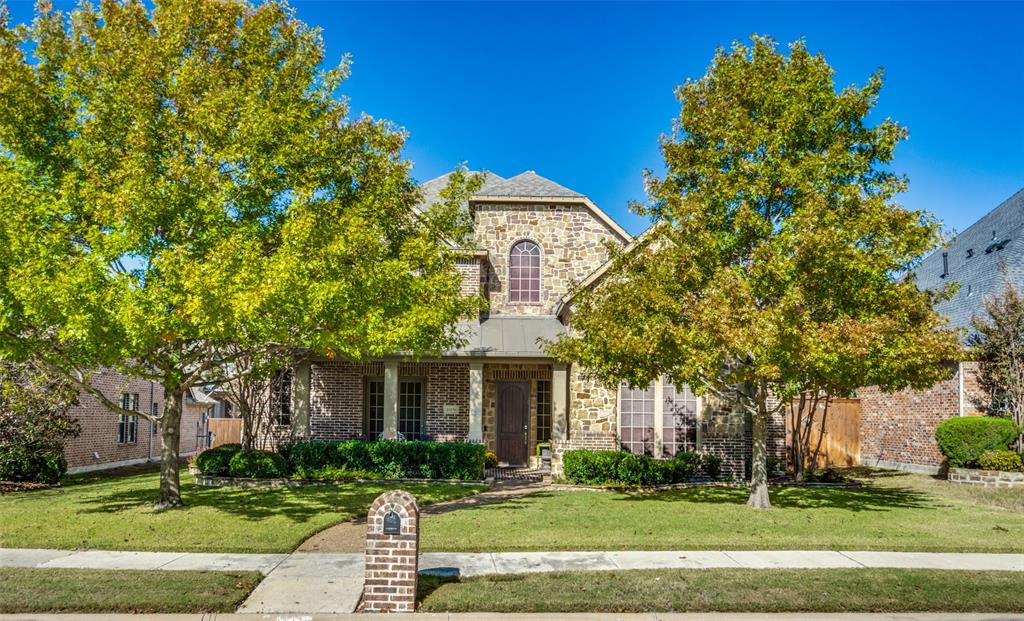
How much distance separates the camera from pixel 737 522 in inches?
495

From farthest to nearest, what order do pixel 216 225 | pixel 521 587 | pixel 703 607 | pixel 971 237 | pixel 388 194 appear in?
pixel 971 237 < pixel 388 194 < pixel 216 225 < pixel 521 587 < pixel 703 607

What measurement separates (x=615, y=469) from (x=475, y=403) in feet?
13.7

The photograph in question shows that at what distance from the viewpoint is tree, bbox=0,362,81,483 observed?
16.8 meters

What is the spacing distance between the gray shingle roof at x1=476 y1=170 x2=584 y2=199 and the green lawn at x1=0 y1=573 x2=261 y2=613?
1550cm

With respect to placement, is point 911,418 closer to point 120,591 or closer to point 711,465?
point 711,465

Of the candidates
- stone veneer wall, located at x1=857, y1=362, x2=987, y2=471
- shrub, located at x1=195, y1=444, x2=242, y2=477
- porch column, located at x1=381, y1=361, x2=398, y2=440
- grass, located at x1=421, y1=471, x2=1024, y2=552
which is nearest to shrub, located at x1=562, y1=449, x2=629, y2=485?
grass, located at x1=421, y1=471, x2=1024, y2=552

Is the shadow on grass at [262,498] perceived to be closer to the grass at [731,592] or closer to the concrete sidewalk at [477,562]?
the concrete sidewalk at [477,562]

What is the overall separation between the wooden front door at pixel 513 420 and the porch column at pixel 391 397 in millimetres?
3311

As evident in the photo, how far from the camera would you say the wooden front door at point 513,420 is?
2148cm

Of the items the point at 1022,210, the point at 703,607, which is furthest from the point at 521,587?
the point at 1022,210

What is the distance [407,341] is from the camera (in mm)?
12383

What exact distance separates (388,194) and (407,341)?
3.01 m

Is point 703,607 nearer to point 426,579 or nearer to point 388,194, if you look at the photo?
point 426,579

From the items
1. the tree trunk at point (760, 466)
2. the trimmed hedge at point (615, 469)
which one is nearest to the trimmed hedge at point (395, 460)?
the trimmed hedge at point (615, 469)
